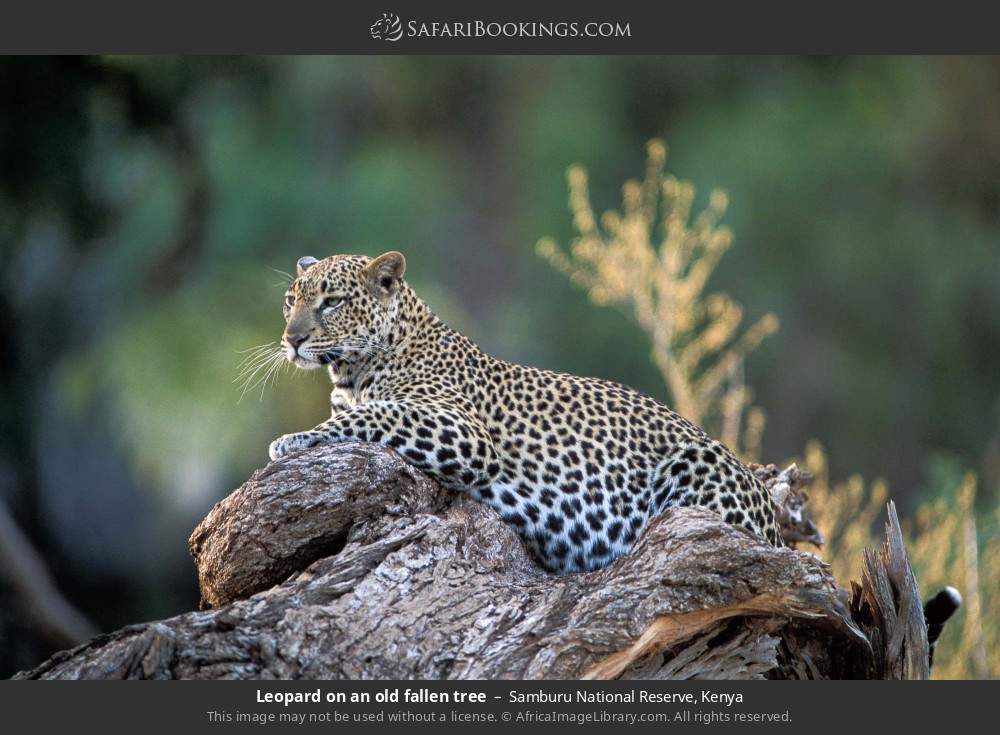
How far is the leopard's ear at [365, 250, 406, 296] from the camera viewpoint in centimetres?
969

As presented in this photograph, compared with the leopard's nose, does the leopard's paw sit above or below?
below

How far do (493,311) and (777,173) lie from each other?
7.45 meters

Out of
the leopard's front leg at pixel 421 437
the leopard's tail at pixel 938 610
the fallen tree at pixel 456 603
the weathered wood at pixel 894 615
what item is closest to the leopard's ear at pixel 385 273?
the leopard's front leg at pixel 421 437

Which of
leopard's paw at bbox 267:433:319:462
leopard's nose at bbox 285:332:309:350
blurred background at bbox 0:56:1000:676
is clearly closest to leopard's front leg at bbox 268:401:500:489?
leopard's paw at bbox 267:433:319:462

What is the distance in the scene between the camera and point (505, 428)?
9492 millimetres

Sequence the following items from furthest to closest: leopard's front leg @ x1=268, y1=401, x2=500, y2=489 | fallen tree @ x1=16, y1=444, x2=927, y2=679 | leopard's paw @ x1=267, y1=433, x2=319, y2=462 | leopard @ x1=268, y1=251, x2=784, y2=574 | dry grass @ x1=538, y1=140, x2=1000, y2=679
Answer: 1. dry grass @ x1=538, y1=140, x2=1000, y2=679
2. leopard @ x1=268, y1=251, x2=784, y2=574
3. leopard's front leg @ x1=268, y1=401, x2=500, y2=489
4. leopard's paw @ x1=267, y1=433, x2=319, y2=462
5. fallen tree @ x1=16, y1=444, x2=927, y2=679

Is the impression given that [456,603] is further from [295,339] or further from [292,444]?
[295,339]

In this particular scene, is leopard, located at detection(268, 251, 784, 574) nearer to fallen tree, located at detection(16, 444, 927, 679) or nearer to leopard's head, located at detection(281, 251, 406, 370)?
leopard's head, located at detection(281, 251, 406, 370)

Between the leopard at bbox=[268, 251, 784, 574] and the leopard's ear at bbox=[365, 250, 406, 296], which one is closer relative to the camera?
the leopard at bbox=[268, 251, 784, 574]

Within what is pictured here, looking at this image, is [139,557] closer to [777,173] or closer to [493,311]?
[493,311]

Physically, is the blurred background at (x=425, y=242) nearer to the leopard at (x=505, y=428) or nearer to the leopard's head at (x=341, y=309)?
the leopard at (x=505, y=428)

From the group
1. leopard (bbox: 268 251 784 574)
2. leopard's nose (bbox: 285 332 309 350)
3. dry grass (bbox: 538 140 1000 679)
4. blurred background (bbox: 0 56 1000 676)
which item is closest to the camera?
leopard (bbox: 268 251 784 574)

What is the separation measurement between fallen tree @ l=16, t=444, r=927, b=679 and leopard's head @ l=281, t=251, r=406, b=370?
1.25 meters

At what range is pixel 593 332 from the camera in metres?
30.5
